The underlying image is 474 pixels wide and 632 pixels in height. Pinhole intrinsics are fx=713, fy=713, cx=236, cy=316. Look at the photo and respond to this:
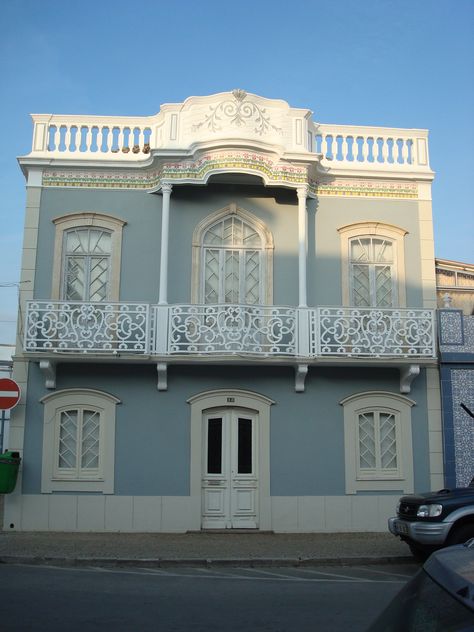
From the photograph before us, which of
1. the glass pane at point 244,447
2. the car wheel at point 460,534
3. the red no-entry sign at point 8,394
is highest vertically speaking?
the red no-entry sign at point 8,394

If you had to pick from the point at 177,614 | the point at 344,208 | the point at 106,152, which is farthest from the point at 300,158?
the point at 177,614

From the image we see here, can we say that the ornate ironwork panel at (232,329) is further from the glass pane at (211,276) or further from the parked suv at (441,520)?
the parked suv at (441,520)

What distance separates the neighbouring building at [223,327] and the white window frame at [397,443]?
4 cm

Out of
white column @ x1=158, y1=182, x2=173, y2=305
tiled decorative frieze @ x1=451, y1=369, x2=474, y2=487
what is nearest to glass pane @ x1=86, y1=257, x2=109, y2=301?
white column @ x1=158, y1=182, x2=173, y2=305

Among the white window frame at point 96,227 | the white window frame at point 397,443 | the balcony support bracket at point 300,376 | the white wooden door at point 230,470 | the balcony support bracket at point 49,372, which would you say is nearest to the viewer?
the balcony support bracket at point 49,372

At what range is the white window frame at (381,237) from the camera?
50.5 ft

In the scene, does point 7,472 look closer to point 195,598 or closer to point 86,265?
point 86,265

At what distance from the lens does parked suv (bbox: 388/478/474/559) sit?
31.9 ft

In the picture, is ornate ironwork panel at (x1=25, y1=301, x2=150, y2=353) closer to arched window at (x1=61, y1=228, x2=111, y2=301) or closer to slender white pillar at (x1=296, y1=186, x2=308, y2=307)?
arched window at (x1=61, y1=228, x2=111, y2=301)

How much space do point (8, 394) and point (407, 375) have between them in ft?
26.3

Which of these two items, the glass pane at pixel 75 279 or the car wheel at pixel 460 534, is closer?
the car wheel at pixel 460 534

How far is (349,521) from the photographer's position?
47.0 feet

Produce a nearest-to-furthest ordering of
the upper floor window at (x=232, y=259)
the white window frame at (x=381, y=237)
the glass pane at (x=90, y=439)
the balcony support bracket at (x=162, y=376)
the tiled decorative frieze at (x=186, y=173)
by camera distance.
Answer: the balcony support bracket at (x=162, y=376)
the glass pane at (x=90, y=439)
the tiled decorative frieze at (x=186, y=173)
the upper floor window at (x=232, y=259)
the white window frame at (x=381, y=237)

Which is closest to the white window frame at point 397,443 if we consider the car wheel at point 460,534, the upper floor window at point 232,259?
the upper floor window at point 232,259
